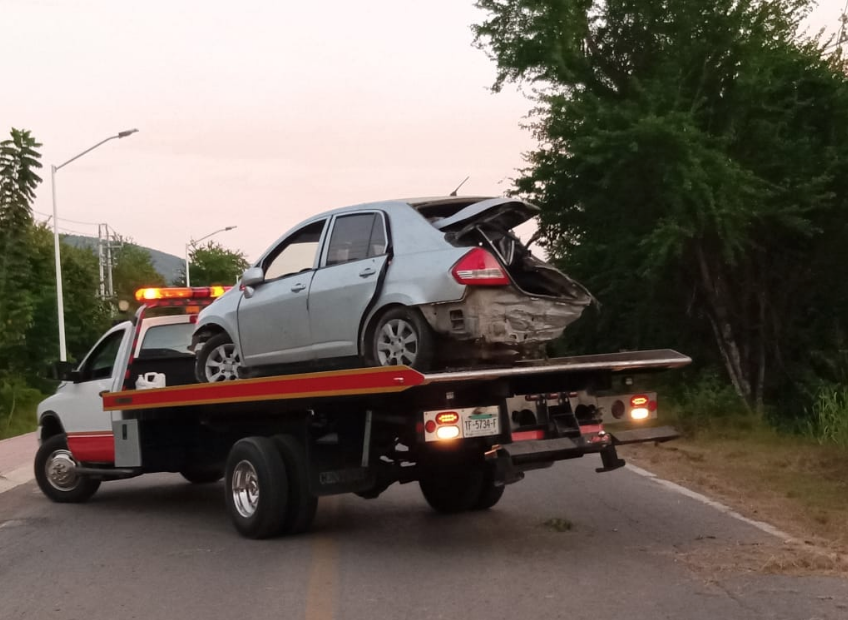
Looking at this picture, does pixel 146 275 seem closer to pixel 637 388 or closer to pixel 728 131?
pixel 728 131

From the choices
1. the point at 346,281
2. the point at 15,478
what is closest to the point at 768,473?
the point at 346,281

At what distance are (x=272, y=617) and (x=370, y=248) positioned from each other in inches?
137

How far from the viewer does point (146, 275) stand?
75.8 metres

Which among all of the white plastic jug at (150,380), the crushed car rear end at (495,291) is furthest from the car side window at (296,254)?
the white plastic jug at (150,380)

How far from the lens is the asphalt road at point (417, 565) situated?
654cm

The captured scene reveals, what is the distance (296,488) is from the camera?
354 inches

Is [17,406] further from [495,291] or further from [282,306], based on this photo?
[495,291]

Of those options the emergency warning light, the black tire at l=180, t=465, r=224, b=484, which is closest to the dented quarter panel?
the emergency warning light

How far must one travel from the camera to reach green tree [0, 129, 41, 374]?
33031 mm

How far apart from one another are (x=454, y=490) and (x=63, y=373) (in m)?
4.81

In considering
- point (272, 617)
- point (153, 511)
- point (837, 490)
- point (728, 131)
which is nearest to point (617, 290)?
point (728, 131)

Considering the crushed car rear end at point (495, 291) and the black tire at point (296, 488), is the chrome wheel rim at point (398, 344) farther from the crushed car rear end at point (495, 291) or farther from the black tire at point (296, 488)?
the black tire at point (296, 488)

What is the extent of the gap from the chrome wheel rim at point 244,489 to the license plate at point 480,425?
7.36ft

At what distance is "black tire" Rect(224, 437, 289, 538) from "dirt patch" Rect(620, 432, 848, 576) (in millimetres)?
3187
